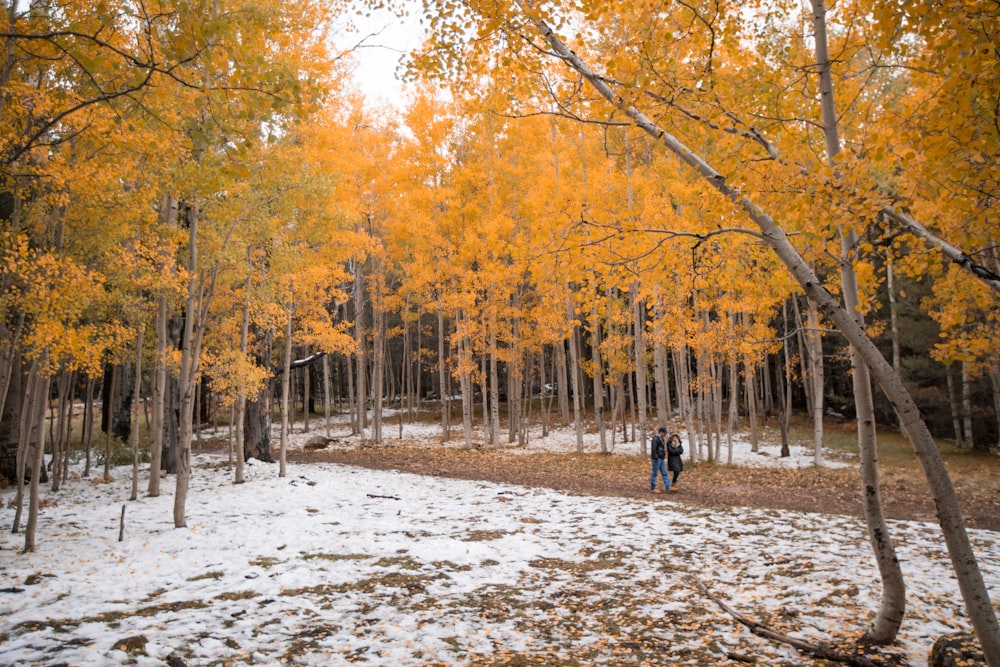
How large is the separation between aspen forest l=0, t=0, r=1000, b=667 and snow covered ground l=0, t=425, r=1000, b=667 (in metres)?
0.10

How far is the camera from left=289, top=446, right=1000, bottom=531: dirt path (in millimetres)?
9461

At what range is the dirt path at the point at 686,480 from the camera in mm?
9461

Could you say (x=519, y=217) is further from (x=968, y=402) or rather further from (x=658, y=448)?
(x=968, y=402)

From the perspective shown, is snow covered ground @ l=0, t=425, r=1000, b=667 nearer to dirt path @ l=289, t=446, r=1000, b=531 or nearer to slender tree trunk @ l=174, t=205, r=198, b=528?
slender tree trunk @ l=174, t=205, r=198, b=528

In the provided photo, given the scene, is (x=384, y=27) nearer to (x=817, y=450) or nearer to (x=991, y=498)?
(x=991, y=498)

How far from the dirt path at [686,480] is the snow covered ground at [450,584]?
1.34m

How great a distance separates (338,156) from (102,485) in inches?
374

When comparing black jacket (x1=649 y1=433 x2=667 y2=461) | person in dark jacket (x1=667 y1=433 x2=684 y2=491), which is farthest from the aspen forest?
black jacket (x1=649 y1=433 x2=667 y2=461)

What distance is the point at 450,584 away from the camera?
5.90 metres

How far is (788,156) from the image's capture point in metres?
3.85

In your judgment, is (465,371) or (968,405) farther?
(465,371)

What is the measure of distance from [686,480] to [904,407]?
31.0 feet

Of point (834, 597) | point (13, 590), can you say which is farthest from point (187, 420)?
point (834, 597)

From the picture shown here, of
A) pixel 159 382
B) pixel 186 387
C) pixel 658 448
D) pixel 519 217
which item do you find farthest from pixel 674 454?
pixel 519 217
